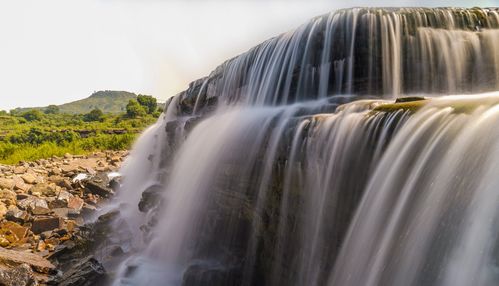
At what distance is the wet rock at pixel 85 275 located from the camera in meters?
8.73

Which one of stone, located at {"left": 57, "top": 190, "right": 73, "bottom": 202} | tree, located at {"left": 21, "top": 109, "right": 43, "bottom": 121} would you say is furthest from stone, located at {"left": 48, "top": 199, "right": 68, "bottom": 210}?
tree, located at {"left": 21, "top": 109, "right": 43, "bottom": 121}

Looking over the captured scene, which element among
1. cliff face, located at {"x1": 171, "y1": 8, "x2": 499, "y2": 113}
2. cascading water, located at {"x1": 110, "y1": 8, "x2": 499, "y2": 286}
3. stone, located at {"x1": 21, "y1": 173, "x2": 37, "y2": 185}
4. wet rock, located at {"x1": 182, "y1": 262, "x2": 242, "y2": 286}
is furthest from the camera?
stone, located at {"x1": 21, "y1": 173, "x2": 37, "y2": 185}

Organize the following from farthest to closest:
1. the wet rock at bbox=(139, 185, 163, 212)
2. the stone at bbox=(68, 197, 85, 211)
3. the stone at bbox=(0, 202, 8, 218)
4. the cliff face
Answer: the stone at bbox=(68, 197, 85, 211) < the stone at bbox=(0, 202, 8, 218) < the wet rock at bbox=(139, 185, 163, 212) < the cliff face

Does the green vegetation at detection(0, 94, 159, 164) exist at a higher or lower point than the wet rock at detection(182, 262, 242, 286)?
higher

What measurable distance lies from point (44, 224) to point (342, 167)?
12.0 meters

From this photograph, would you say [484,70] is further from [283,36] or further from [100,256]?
[100,256]

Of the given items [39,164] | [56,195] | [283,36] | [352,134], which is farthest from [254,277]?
[39,164]

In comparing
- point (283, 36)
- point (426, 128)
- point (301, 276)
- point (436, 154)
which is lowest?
point (301, 276)

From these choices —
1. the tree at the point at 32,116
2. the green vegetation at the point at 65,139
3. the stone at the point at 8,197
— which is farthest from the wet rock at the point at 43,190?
the tree at the point at 32,116

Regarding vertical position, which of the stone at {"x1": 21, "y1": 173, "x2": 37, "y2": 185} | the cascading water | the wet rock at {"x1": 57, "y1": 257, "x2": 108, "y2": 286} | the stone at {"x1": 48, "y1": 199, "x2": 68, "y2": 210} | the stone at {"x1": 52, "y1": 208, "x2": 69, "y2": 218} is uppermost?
the cascading water

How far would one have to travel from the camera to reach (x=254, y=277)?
7.70m

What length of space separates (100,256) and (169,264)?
Answer: 8.26 feet

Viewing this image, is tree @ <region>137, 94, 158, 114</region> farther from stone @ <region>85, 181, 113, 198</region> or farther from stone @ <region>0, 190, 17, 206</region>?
stone @ <region>0, 190, 17, 206</region>

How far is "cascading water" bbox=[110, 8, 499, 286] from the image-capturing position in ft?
12.8
